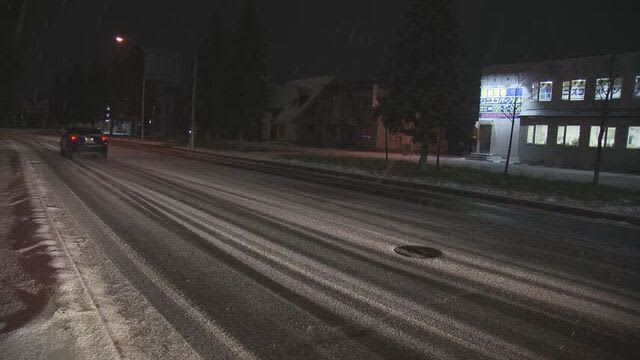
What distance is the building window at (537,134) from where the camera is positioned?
33938 millimetres

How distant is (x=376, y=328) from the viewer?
4.90m

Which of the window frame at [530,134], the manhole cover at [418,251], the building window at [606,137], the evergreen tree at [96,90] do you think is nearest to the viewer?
the manhole cover at [418,251]

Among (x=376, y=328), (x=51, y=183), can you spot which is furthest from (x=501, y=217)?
(x=51, y=183)

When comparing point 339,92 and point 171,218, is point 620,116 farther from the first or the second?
point 339,92

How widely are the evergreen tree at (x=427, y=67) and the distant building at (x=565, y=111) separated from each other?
8.24 m

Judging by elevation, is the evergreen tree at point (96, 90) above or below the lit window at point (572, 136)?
above

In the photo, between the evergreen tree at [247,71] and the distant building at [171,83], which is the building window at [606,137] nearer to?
the evergreen tree at [247,71]

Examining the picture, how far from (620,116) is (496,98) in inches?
342

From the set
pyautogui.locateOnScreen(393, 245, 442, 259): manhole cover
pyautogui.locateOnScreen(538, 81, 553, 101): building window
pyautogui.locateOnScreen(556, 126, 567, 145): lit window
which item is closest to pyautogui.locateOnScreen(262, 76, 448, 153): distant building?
pyautogui.locateOnScreen(538, 81, 553, 101): building window

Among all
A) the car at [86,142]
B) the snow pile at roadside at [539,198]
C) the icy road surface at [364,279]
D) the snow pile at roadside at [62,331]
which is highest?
the car at [86,142]

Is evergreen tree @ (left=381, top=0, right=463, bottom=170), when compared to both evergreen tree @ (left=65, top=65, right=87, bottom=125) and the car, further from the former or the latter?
Result: evergreen tree @ (left=65, top=65, right=87, bottom=125)

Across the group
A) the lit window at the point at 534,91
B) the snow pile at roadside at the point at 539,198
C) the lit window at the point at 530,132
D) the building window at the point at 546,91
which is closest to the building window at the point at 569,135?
the lit window at the point at 530,132

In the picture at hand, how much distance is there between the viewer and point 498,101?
36.5 m

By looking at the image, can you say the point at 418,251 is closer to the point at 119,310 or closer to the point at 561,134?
the point at 119,310
